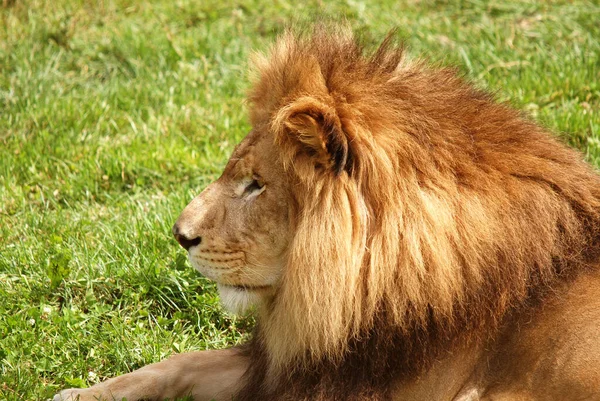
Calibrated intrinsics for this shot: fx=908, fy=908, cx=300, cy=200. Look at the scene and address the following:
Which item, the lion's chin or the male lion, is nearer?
Answer: the male lion

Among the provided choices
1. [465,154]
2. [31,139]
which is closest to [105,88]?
[31,139]

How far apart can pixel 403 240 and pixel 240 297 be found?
71cm

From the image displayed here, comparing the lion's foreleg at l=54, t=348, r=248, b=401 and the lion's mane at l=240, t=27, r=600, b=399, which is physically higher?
the lion's mane at l=240, t=27, r=600, b=399

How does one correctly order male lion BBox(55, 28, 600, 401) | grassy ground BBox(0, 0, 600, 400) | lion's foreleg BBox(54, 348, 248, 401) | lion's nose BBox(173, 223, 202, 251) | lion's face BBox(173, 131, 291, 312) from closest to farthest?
male lion BBox(55, 28, 600, 401)
lion's face BBox(173, 131, 291, 312)
lion's nose BBox(173, 223, 202, 251)
lion's foreleg BBox(54, 348, 248, 401)
grassy ground BBox(0, 0, 600, 400)

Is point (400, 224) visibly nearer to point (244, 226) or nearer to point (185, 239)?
point (244, 226)

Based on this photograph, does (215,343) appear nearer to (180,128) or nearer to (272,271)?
(272,271)

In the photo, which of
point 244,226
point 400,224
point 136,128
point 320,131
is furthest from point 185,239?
point 136,128

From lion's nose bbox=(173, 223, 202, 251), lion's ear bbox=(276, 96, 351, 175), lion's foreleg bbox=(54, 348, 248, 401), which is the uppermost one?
lion's ear bbox=(276, 96, 351, 175)

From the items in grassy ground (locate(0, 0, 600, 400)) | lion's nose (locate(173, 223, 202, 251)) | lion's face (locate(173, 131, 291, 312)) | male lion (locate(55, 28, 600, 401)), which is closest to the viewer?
male lion (locate(55, 28, 600, 401))

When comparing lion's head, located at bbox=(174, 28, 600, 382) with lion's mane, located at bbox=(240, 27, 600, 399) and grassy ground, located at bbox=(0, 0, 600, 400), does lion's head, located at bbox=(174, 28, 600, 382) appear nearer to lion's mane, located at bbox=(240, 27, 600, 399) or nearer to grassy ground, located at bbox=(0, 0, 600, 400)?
lion's mane, located at bbox=(240, 27, 600, 399)

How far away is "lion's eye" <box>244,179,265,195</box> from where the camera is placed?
3280 millimetres

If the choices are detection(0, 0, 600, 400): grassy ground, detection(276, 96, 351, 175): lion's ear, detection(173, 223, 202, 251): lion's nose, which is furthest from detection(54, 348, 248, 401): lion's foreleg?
detection(276, 96, 351, 175): lion's ear

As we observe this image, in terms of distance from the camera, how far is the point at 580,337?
2984 mm

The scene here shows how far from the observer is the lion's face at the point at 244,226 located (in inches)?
128
